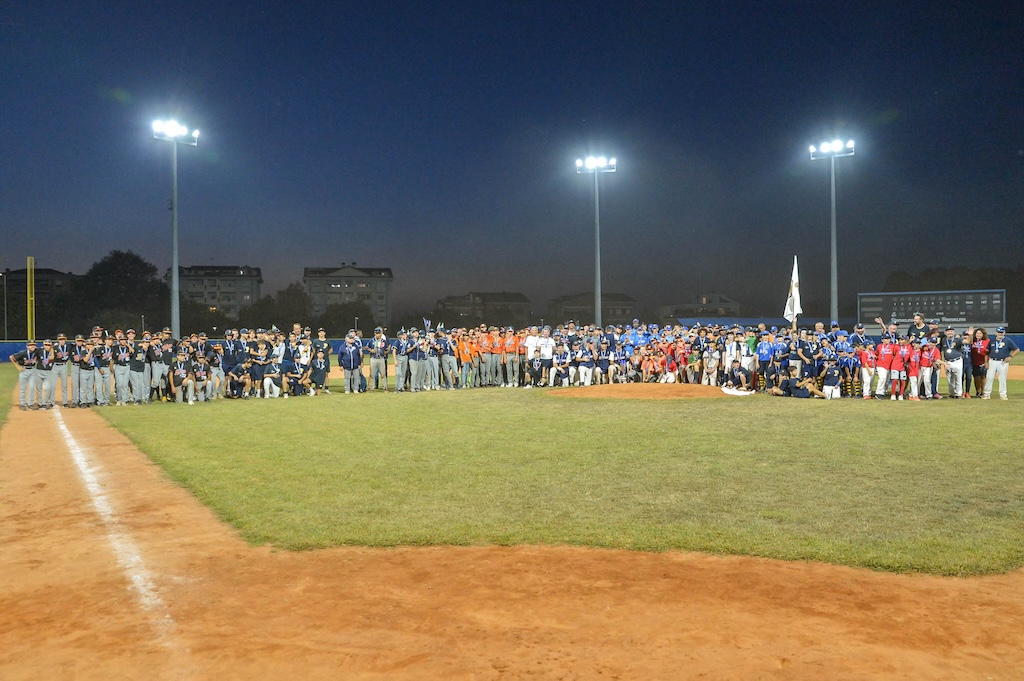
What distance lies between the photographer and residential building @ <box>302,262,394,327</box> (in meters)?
94.2

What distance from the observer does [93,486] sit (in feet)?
27.7

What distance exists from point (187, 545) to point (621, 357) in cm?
1766

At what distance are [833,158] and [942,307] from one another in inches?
498

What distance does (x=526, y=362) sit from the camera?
22.5 metres

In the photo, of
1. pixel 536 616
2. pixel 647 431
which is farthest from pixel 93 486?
pixel 647 431

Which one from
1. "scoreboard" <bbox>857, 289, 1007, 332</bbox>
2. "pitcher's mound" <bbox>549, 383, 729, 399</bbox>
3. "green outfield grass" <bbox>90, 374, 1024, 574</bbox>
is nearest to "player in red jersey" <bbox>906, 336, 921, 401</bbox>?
"green outfield grass" <bbox>90, 374, 1024, 574</bbox>

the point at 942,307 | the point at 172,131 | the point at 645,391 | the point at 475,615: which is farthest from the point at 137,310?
the point at 475,615

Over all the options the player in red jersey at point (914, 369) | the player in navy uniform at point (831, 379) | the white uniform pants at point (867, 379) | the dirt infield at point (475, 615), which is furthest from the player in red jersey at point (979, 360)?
the dirt infield at point (475, 615)

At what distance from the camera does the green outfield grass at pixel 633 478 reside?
605cm

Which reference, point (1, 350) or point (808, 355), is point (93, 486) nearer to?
point (808, 355)

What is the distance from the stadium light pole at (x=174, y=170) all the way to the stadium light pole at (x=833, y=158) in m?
23.4

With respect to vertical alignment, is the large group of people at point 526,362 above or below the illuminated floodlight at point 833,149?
below

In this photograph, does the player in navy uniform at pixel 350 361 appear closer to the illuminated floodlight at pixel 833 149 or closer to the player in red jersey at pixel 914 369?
the player in red jersey at pixel 914 369

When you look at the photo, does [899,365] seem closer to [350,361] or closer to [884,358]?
[884,358]
